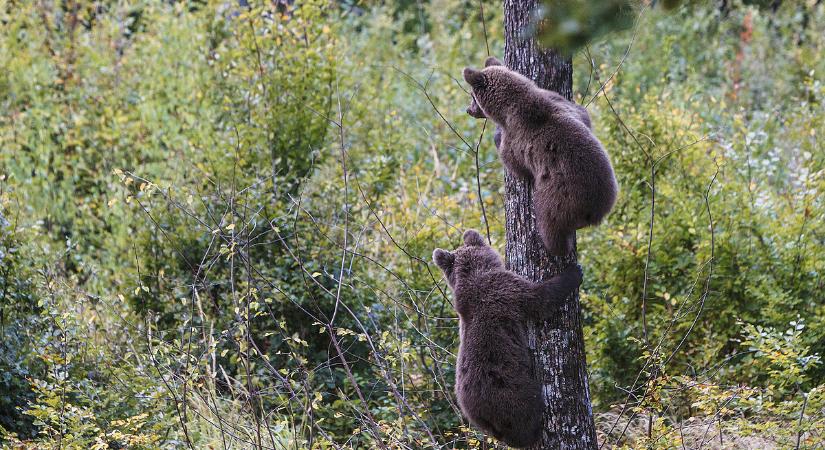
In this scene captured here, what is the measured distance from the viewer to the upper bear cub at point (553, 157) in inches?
150

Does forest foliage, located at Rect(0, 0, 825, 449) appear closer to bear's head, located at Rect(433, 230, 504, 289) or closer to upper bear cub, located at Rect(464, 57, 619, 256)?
bear's head, located at Rect(433, 230, 504, 289)

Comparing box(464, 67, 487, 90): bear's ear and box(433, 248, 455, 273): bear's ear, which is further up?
box(464, 67, 487, 90): bear's ear

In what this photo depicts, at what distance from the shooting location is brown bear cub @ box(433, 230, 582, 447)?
3830 mm

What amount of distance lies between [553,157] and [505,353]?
933 millimetres

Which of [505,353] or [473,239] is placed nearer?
[505,353]

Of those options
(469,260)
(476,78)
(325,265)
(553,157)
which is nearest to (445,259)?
(469,260)

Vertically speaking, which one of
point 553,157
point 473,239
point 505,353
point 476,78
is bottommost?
point 505,353

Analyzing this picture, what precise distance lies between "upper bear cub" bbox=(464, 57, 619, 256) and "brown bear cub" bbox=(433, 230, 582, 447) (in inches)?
9.0

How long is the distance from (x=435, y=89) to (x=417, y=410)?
6313 millimetres

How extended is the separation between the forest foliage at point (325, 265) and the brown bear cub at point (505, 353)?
719 mm

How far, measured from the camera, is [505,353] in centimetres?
387

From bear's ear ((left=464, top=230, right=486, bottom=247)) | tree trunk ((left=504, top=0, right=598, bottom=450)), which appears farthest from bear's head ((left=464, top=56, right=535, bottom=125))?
bear's ear ((left=464, top=230, right=486, bottom=247))

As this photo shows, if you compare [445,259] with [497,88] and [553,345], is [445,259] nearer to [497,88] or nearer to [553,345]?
[553,345]

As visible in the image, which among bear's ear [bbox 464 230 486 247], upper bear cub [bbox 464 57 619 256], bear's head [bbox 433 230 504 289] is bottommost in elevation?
bear's head [bbox 433 230 504 289]
